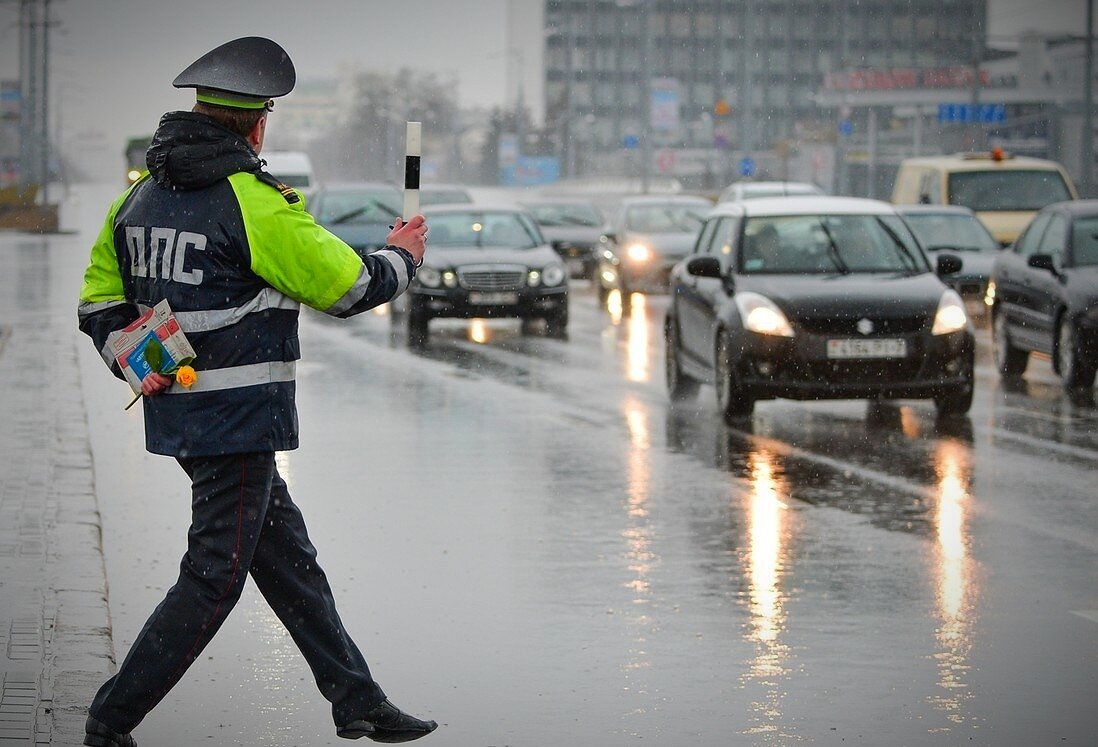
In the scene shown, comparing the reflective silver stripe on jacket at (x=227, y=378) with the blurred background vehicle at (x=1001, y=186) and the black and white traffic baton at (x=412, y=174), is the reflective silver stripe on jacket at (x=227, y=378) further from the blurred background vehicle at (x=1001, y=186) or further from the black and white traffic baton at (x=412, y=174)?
the blurred background vehicle at (x=1001, y=186)

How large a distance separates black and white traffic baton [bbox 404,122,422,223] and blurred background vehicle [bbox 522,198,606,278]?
98.1ft

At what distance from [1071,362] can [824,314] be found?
11.4ft

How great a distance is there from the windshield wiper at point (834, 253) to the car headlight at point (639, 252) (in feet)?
47.8

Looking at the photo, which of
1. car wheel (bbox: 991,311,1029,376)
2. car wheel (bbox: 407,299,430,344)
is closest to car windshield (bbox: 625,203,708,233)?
car wheel (bbox: 407,299,430,344)

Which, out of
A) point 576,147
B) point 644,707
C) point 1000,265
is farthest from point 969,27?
point 644,707

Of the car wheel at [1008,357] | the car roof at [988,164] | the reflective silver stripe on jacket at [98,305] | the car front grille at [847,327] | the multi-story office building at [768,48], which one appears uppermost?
the multi-story office building at [768,48]

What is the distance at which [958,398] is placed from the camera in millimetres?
14258

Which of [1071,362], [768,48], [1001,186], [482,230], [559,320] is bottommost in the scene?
[559,320]

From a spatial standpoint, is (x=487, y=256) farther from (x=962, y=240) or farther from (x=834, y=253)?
(x=834, y=253)

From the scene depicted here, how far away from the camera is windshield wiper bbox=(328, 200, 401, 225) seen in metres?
A: 31.0

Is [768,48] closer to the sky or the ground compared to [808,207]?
closer to the sky

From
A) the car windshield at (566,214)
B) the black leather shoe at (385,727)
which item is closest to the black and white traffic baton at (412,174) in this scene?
the black leather shoe at (385,727)

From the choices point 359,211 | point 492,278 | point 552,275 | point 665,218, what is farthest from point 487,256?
point 665,218

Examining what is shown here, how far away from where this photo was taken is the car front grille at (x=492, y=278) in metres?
23.8
